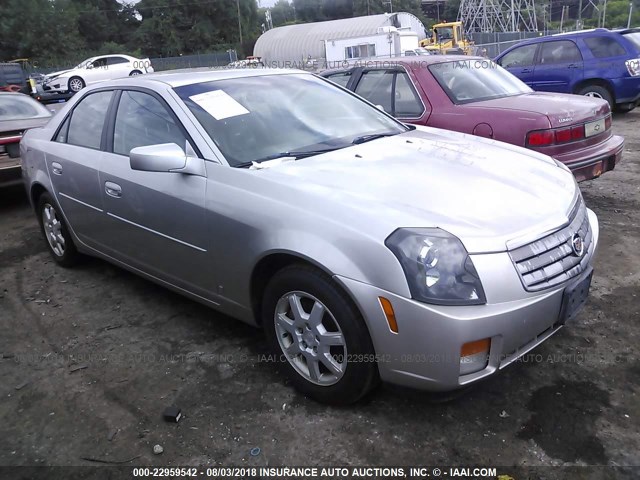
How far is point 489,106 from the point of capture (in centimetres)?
511

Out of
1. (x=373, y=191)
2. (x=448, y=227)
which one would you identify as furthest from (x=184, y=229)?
(x=448, y=227)

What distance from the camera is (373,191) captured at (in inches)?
99.7

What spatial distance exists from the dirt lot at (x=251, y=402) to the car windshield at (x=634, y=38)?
24.4 ft

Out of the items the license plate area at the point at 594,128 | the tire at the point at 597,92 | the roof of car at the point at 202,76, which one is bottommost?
the tire at the point at 597,92

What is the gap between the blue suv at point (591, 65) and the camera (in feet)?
31.0

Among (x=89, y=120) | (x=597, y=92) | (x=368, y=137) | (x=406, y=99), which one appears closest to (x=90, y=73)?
(x=597, y=92)

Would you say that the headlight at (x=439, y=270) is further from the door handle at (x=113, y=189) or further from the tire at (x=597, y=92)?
the tire at (x=597, y=92)

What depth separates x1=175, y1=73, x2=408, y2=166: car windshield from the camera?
3039 mm

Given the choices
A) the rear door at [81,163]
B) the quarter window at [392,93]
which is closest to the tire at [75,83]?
the quarter window at [392,93]


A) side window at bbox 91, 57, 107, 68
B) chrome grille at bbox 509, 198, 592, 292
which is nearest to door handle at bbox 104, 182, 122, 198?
chrome grille at bbox 509, 198, 592, 292

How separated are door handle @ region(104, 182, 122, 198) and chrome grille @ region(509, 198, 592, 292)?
2453 millimetres

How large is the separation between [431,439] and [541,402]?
1.98 ft

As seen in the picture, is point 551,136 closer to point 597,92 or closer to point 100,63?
point 597,92

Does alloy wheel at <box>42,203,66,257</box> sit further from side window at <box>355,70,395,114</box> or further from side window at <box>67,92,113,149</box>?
side window at <box>355,70,395,114</box>
